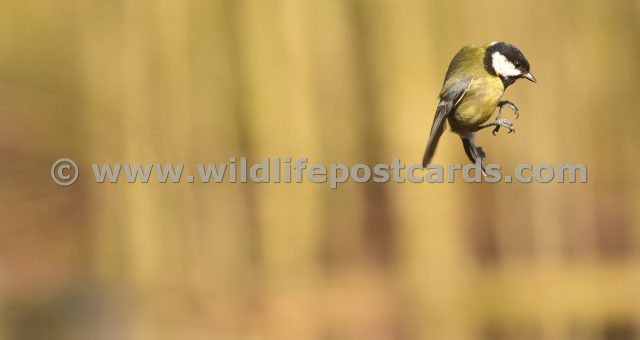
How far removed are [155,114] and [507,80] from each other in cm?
156

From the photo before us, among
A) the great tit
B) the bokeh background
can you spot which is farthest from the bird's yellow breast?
the bokeh background

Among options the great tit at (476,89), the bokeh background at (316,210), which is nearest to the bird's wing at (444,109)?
the great tit at (476,89)

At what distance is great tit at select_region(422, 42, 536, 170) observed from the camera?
1.26ft

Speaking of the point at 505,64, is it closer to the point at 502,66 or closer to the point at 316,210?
the point at 502,66

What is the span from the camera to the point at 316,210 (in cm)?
201

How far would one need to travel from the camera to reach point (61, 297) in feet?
7.84

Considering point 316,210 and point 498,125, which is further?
point 316,210

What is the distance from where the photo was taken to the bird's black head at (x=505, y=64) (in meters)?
0.41

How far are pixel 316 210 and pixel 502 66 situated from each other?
160 centimetres

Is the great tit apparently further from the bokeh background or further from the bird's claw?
the bokeh background

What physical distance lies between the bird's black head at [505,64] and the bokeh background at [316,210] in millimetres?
1212

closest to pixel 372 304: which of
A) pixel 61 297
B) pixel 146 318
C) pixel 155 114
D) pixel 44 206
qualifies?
pixel 146 318

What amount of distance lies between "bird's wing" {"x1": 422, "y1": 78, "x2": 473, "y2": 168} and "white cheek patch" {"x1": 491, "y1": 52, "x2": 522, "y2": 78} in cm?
1

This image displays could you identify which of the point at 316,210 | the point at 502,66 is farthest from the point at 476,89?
the point at 316,210
